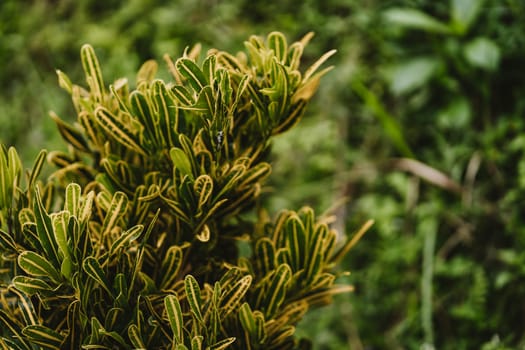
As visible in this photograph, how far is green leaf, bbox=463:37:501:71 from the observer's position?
1.82m

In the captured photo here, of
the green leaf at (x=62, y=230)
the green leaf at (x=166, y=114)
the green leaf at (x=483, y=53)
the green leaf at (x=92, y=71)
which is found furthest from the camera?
the green leaf at (x=483, y=53)

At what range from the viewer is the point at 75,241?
2.80 feet

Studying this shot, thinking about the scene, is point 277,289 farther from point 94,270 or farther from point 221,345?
point 94,270

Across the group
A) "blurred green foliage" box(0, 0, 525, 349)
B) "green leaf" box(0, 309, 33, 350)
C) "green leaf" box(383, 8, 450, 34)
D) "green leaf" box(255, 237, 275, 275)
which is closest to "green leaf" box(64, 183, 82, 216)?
"green leaf" box(0, 309, 33, 350)

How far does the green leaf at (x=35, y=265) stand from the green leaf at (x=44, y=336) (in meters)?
0.08

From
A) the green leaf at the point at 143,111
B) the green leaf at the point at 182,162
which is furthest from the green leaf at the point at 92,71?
the green leaf at the point at 182,162

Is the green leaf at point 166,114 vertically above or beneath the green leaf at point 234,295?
above

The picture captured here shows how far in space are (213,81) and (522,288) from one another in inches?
52.1

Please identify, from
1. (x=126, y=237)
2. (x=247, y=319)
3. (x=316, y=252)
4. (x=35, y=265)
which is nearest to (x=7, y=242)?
(x=35, y=265)

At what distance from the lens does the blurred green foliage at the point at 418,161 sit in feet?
5.98

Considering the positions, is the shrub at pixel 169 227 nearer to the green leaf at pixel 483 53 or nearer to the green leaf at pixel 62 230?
the green leaf at pixel 62 230

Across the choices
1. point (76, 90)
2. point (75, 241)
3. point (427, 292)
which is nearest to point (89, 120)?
point (76, 90)

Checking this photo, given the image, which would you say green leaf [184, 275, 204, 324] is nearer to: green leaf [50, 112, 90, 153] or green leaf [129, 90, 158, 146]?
green leaf [129, 90, 158, 146]

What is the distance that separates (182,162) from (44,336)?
34 centimetres
